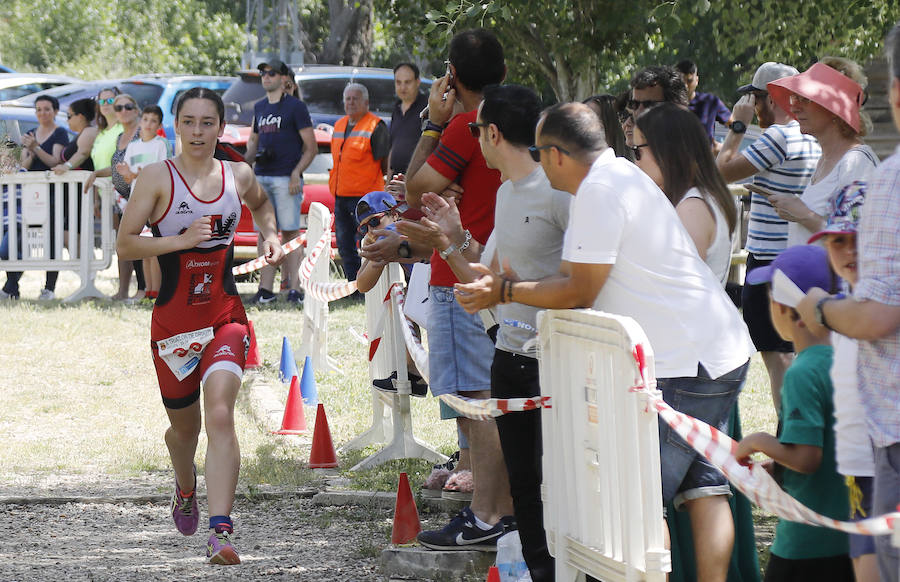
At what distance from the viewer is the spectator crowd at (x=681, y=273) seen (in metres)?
3.07

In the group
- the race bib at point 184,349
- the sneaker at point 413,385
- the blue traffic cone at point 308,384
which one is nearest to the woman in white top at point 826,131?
the sneaker at point 413,385

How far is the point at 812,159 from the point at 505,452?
256 cm

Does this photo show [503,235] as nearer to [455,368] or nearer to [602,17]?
[455,368]

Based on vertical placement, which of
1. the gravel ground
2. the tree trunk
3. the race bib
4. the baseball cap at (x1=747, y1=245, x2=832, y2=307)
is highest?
the tree trunk

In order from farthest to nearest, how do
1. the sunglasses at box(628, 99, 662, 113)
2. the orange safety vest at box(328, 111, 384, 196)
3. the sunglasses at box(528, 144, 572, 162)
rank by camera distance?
the orange safety vest at box(328, 111, 384, 196) → the sunglasses at box(628, 99, 662, 113) → the sunglasses at box(528, 144, 572, 162)

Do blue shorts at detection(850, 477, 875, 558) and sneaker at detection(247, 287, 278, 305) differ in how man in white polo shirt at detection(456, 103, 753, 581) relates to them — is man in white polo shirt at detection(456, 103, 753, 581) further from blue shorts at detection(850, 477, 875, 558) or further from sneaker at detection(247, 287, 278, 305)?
sneaker at detection(247, 287, 278, 305)

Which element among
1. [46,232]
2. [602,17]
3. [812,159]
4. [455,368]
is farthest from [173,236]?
[46,232]

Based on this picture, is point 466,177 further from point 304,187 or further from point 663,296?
point 304,187

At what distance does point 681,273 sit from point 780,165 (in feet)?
8.41

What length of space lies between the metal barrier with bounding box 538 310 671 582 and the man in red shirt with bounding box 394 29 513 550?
1035mm

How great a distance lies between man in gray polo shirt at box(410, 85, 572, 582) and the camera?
442cm

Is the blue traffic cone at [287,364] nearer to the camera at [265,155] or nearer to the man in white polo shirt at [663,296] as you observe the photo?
the camera at [265,155]

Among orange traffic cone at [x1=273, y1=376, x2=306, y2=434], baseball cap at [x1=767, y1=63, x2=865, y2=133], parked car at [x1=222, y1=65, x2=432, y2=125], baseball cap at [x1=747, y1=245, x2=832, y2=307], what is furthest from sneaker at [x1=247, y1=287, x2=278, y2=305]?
baseball cap at [x1=747, y1=245, x2=832, y2=307]

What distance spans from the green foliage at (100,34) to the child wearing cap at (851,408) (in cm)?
4710
